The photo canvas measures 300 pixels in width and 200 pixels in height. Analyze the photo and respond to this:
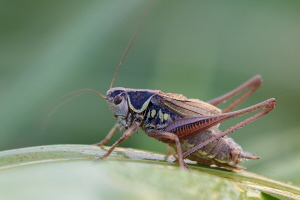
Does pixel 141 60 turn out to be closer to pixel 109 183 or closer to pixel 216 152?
pixel 216 152

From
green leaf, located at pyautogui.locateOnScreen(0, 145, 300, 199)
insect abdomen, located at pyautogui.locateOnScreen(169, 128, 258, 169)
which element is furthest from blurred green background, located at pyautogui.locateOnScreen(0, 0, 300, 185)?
green leaf, located at pyautogui.locateOnScreen(0, 145, 300, 199)

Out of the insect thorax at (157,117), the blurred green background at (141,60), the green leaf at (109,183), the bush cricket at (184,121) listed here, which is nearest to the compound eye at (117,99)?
the bush cricket at (184,121)

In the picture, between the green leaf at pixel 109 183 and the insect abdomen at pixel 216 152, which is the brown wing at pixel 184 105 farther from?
the green leaf at pixel 109 183

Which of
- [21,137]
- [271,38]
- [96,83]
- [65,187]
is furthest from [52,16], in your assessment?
[65,187]

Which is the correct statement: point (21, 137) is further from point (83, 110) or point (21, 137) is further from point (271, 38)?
point (271, 38)

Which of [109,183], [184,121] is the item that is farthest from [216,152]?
[109,183]

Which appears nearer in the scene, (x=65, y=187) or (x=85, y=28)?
(x=65, y=187)
